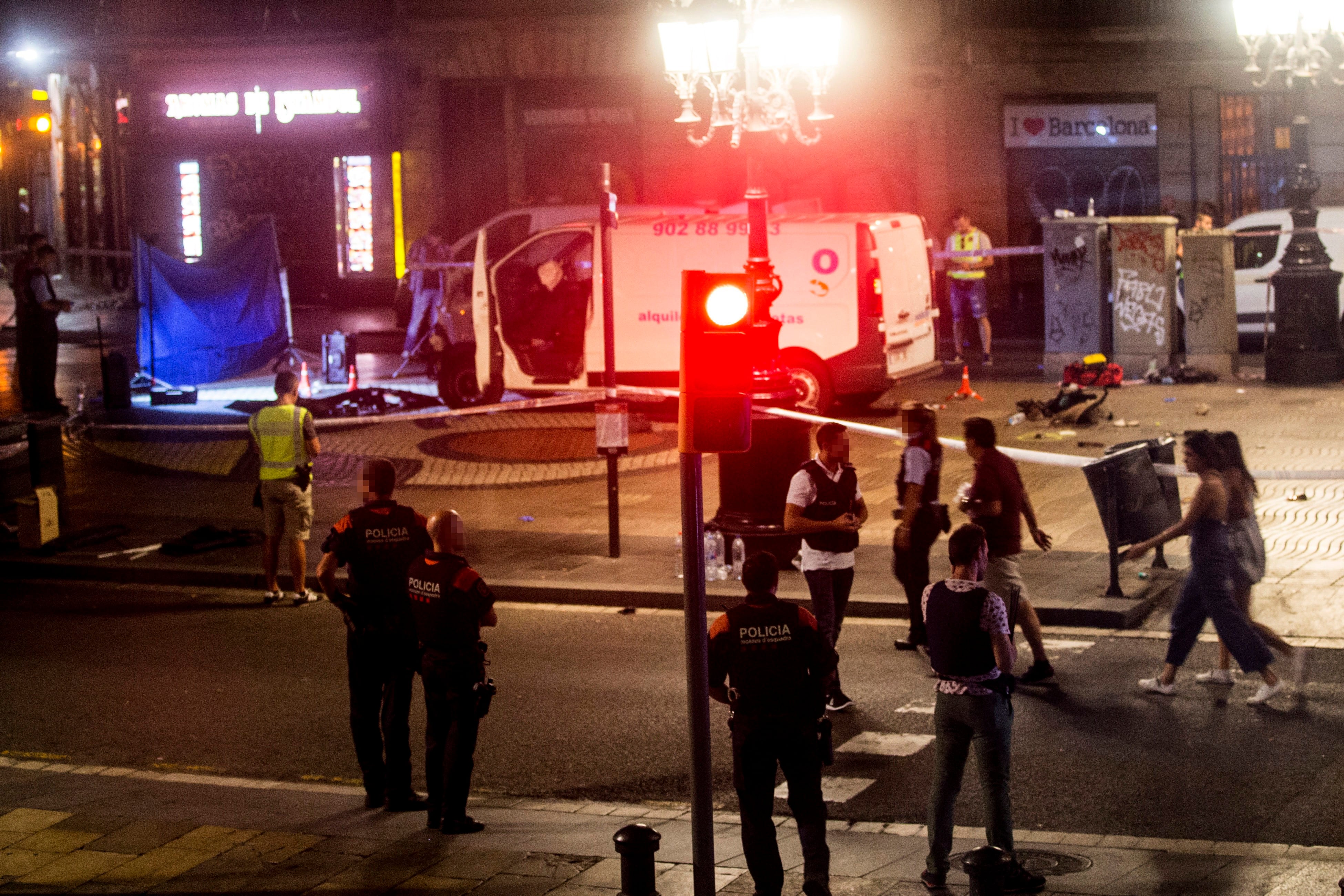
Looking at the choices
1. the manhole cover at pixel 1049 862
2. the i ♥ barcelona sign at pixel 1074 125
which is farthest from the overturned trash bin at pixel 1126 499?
the i ♥ barcelona sign at pixel 1074 125

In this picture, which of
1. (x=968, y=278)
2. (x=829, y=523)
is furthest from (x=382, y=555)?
(x=968, y=278)

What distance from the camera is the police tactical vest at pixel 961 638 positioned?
6391mm

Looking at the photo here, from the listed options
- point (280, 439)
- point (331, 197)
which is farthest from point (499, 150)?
point (280, 439)

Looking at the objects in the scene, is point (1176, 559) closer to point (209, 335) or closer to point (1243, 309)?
point (1243, 309)

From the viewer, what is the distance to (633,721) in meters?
8.95

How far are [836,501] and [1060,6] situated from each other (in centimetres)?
2266

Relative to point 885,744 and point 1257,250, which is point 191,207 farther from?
point 885,744

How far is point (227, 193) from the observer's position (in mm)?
32656

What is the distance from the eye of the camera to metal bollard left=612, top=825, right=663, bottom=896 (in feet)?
17.5

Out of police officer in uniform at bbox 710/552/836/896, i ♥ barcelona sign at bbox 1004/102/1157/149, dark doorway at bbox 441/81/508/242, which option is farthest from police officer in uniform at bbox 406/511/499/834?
dark doorway at bbox 441/81/508/242

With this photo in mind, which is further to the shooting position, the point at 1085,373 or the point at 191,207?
the point at 191,207

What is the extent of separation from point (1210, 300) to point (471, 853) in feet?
53.7

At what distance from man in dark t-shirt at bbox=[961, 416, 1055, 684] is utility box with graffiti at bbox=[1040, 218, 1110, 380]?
12522 mm

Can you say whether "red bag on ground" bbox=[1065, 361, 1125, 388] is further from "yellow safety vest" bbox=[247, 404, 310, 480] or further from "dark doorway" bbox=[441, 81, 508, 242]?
"dark doorway" bbox=[441, 81, 508, 242]
